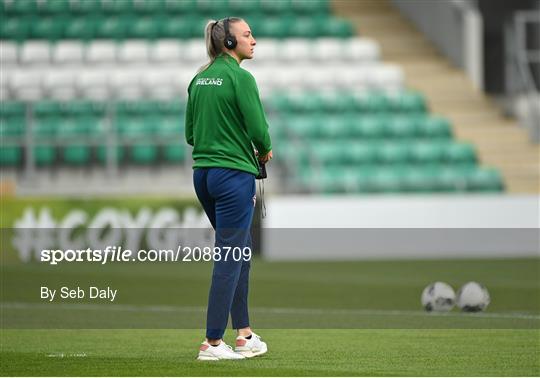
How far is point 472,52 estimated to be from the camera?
24.9m

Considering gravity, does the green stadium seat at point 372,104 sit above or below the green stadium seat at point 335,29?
below

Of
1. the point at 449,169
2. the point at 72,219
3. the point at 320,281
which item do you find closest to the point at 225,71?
the point at 320,281

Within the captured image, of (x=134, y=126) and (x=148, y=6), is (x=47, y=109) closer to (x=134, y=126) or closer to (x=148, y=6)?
(x=134, y=126)

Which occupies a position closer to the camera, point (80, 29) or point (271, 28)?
point (80, 29)

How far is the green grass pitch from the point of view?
711 cm

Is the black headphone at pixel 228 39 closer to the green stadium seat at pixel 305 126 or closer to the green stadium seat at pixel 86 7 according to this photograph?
the green stadium seat at pixel 305 126

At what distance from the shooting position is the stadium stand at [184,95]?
19547 millimetres

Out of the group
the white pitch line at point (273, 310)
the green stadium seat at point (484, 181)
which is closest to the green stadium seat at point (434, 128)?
the green stadium seat at point (484, 181)

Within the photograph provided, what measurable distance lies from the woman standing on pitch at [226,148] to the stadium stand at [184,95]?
11697mm

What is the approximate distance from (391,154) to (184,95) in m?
A: 3.49

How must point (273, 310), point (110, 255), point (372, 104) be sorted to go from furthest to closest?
point (372, 104)
point (110, 255)
point (273, 310)

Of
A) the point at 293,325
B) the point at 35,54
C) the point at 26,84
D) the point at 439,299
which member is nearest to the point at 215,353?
the point at 293,325

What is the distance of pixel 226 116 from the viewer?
23.3 ft

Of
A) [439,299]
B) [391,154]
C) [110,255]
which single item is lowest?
[110,255]
